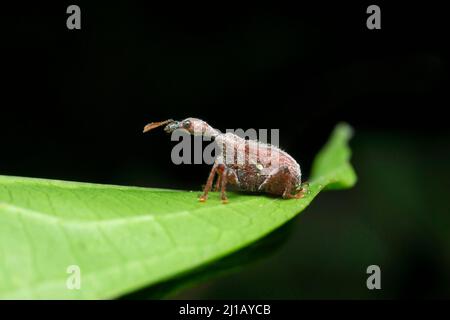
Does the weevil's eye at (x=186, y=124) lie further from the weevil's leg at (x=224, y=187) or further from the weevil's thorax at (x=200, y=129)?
the weevil's leg at (x=224, y=187)

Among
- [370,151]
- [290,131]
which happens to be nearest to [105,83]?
[290,131]

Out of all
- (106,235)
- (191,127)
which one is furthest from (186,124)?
(106,235)

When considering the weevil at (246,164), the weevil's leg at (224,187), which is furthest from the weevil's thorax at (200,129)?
the weevil's leg at (224,187)

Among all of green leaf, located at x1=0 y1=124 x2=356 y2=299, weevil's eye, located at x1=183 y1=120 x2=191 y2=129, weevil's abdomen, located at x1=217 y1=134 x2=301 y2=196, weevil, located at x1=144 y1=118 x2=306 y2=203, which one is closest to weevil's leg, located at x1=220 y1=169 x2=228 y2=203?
weevil, located at x1=144 y1=118 x2=306 y2=203

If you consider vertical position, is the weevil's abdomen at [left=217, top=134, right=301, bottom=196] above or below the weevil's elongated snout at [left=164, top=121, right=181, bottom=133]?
below

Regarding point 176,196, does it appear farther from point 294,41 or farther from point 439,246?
point 294,41

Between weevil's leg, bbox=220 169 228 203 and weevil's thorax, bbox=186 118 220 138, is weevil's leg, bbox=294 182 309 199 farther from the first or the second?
weevil's thorax, bbox=186 118 220 138
